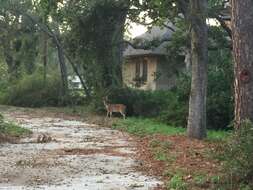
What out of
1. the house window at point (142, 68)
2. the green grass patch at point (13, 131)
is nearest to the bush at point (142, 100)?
the green grass patch at point (13, 131)

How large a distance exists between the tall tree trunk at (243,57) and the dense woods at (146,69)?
2 cm

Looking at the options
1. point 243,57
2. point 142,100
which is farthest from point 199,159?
point 142,100

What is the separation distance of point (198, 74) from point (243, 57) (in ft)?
24.4

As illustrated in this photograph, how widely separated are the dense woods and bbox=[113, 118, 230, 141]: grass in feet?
1.38

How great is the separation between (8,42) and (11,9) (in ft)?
26.7

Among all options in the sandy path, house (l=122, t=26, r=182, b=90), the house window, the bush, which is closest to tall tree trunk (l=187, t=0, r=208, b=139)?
the sandy path

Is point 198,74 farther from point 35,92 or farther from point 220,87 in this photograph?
point 35,92

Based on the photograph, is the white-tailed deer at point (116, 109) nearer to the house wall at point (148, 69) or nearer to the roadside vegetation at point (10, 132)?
the roadside vegetation at point (10, 132)

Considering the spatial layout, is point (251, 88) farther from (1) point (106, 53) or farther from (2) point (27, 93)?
(2) point (27, 93)

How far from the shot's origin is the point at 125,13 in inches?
1150

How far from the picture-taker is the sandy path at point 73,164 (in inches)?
441

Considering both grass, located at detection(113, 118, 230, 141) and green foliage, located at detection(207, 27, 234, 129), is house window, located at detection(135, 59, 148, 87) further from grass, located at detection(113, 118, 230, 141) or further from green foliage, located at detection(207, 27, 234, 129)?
green foliage, located at detection(207, 27, 234, 129)

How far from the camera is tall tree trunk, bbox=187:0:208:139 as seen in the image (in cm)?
1811

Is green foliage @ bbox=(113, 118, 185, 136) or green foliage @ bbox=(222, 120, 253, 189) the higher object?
green foliage @ bbox=(222, 120, 253, 189)
